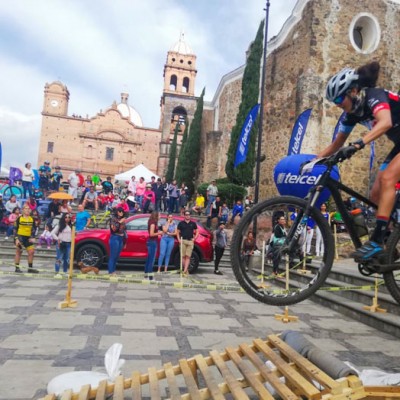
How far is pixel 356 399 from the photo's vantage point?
108 inches

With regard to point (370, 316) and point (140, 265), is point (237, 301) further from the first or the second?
point (140, 265)

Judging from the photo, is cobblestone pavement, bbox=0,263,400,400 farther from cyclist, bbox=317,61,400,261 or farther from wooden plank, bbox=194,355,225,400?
cyclist, bbox=317,61,400,261

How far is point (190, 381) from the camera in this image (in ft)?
11.4

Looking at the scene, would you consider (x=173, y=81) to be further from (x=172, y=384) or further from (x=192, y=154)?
(x=172, y=384)

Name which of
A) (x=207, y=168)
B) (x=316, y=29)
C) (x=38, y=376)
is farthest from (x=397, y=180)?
(x=207, y=168)

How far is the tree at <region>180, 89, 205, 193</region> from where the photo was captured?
3419 cm

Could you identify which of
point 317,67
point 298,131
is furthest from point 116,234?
point 317,67

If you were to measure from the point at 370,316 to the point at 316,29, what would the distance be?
17.9 metres

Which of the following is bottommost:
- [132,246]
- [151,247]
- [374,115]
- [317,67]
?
[132,246]

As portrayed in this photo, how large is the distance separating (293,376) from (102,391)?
5.45ft

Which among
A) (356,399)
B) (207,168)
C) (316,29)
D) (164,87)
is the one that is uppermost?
(164,87)

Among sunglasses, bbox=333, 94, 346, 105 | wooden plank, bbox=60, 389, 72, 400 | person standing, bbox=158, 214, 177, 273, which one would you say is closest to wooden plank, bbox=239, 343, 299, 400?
wooden plank, bbox=60, 389, 72, 400

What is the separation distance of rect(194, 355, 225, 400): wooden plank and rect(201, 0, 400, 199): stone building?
17495 millimetres

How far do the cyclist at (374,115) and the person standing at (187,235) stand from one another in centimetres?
832
